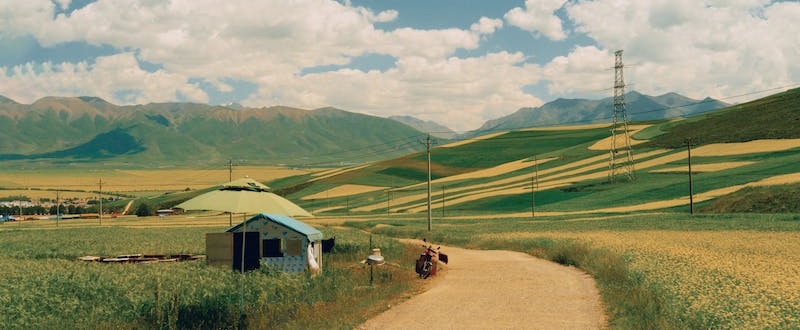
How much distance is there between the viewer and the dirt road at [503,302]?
18.8m

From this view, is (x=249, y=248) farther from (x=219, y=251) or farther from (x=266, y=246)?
(x=219, y=251)

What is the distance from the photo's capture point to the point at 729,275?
2214 cm

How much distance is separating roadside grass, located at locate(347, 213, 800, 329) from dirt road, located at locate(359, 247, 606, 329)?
907 millimetres

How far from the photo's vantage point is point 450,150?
200 m

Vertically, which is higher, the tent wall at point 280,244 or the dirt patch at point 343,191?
the dirt patch at point 343,191

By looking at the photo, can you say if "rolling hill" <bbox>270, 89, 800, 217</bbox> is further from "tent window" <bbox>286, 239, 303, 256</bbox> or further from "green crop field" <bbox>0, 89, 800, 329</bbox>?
"tent window" <bbox>286, 239, 303, 256</bbox>

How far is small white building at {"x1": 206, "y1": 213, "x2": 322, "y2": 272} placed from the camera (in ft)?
93.0

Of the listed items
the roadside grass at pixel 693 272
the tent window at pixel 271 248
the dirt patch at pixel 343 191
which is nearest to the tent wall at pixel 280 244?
the tent window at pixel 271 248

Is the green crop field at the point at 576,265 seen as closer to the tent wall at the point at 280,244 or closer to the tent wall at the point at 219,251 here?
the tent wall at the point at 219,251

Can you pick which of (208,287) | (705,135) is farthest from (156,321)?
(705,135)

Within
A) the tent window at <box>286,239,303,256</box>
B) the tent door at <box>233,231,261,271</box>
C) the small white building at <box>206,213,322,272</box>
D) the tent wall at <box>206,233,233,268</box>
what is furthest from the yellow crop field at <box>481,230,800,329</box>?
the tent wall at <box>206,233,233,268</box>

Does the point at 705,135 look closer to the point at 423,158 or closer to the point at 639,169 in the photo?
the point at 639,169

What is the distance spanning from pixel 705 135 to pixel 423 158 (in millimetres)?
77533

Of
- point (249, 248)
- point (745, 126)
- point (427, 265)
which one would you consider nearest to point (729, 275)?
point (427, 265)
